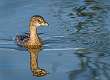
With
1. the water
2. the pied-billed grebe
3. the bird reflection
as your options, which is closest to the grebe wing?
the pied-billed grebe

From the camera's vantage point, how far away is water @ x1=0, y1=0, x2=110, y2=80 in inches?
458

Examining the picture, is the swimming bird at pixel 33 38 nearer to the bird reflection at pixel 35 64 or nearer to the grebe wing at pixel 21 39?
the grebe wing at pixel 21 39

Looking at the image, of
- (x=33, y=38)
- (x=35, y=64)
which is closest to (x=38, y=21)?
(x=33, y=38)

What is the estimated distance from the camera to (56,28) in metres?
14.8

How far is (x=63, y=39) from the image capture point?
13.9 meters

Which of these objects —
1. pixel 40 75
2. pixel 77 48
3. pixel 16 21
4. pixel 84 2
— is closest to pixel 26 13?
pixel 16 21

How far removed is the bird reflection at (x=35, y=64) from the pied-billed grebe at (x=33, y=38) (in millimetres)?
205

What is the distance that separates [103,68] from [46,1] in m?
6.21

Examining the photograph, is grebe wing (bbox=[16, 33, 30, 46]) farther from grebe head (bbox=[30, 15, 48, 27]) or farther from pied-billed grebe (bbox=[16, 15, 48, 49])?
grebe head (bbox=[30, 15, 48, 27])

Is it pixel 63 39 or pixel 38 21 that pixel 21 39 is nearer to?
pixel 38 21

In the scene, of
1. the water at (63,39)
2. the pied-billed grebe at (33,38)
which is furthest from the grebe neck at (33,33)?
the water at (63,39)

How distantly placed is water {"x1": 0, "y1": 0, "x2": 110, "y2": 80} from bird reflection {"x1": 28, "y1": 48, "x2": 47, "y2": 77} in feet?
0.33

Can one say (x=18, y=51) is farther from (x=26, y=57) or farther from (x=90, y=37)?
(x=90, y=37)

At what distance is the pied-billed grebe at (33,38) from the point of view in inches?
541
